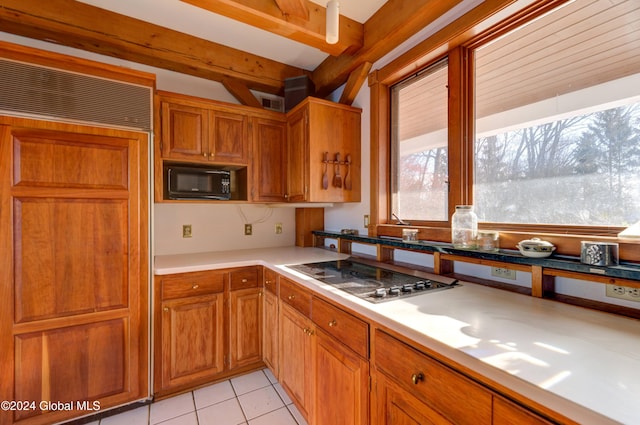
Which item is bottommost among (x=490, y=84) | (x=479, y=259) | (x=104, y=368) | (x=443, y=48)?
(x=104, y=368)

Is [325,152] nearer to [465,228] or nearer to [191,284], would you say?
[465,228]

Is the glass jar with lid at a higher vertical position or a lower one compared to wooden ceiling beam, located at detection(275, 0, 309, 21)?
lower

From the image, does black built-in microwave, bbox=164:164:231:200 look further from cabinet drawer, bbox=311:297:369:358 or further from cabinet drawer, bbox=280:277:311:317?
cabinet drawer, bbox=311:297:369:358

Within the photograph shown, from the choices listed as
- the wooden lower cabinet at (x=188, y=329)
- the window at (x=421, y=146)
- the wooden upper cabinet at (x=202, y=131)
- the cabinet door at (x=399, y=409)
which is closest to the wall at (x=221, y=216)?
the window at (x=421, y=146)

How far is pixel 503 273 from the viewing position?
A: 1391mm

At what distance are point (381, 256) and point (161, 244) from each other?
186 cm

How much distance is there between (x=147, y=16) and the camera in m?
2.04

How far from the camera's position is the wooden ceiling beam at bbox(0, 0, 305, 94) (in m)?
1.82

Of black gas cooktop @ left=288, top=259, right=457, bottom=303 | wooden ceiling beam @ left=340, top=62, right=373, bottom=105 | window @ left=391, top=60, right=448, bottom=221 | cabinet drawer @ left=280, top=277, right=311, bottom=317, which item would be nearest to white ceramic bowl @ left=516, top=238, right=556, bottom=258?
black gas cooktop @ left=288, top=259, right=457, bottom=303

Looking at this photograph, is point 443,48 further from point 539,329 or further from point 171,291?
point 171,291

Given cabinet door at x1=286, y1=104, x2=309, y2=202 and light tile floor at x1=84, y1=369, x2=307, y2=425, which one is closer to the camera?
light tile floor at x1=84, y1=369, x2=307, y2=425

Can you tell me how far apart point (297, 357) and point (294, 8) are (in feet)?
7.15

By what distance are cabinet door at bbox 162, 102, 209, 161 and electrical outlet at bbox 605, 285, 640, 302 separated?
2.44 m

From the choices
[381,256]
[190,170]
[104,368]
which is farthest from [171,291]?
[381,256]
